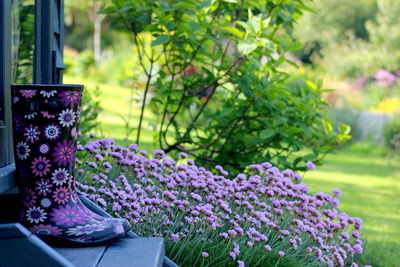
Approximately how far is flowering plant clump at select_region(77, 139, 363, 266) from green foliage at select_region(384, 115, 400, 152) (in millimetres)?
7320

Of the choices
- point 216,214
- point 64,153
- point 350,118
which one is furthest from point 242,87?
point 350,118

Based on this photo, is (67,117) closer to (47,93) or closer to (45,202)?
(47,93)

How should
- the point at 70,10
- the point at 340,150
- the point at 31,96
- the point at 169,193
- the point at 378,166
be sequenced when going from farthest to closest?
the point at 70,10, the point at 340,150, the point at 378,166, the point at 169,193, the point at 31,96

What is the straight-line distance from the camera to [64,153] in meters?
2.02

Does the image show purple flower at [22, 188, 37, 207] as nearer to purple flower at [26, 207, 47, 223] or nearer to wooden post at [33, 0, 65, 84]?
purple flower at [26, 207, 47, 223]

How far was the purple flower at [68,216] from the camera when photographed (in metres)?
1.95

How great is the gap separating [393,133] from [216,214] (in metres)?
8.22

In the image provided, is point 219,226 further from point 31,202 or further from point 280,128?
point 280,128

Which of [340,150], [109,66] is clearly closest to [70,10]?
[109,66]

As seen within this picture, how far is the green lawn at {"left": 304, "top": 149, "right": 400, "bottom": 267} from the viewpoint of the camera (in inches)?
174

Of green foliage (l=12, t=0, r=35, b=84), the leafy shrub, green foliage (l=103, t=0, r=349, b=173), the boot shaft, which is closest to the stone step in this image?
the boot shaft

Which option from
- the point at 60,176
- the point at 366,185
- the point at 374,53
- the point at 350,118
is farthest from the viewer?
the point at 374,53

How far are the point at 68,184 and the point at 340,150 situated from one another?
982cm

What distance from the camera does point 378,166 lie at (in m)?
9.62
